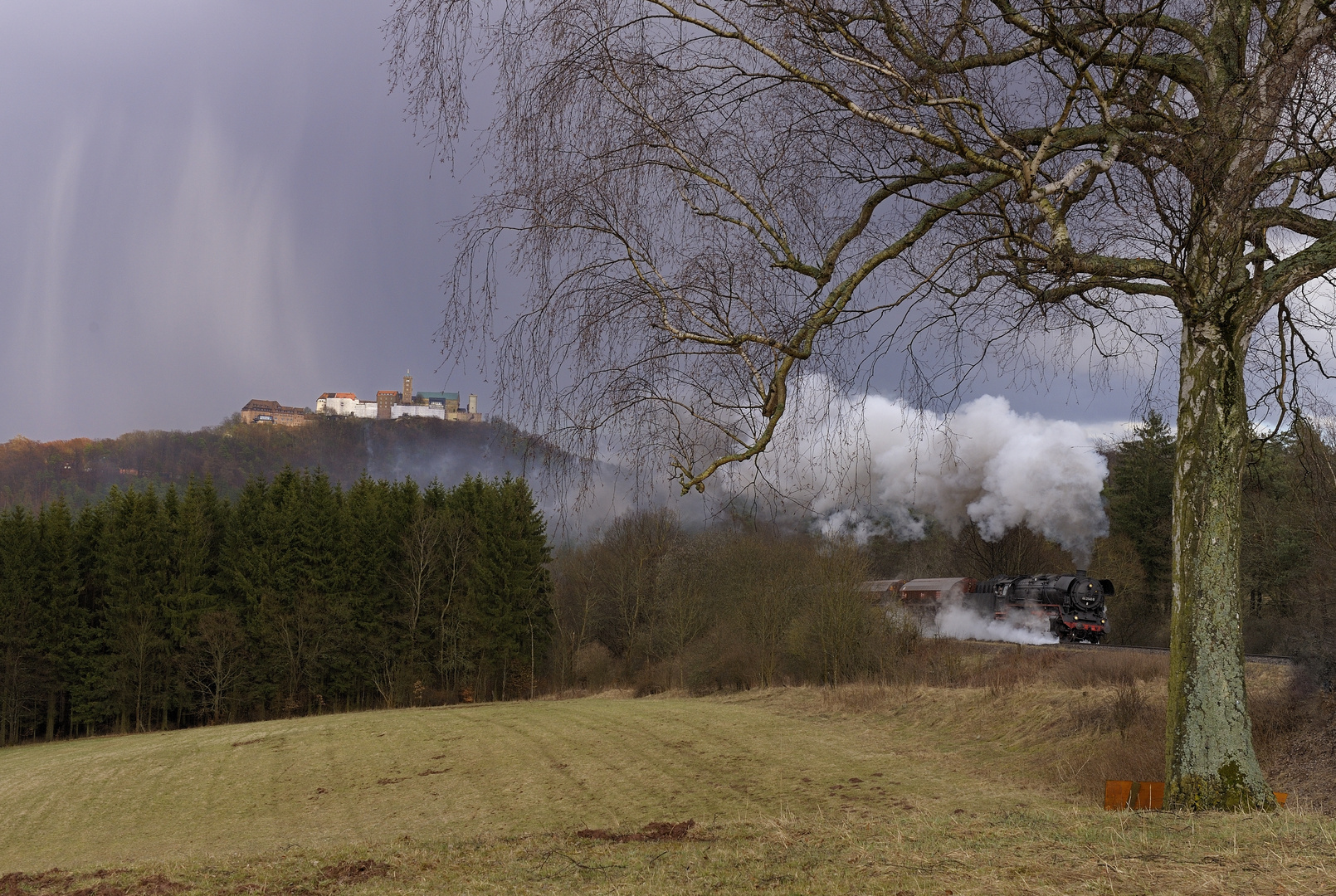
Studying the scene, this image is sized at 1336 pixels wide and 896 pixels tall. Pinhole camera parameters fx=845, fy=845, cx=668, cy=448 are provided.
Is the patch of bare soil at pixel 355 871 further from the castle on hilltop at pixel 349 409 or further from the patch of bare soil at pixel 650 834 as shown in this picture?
the castle on hilltop at pixel 349 409

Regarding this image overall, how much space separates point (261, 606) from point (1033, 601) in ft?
104

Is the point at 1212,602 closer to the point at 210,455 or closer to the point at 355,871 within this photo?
the point at 355,871

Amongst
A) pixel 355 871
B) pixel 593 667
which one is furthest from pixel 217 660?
pixel 355 871

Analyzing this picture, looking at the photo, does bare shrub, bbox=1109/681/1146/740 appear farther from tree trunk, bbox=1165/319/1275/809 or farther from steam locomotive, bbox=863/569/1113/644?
steam locomotive, bbox=863/569/1113/644

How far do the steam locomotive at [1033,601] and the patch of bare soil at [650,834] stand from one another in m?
21.1

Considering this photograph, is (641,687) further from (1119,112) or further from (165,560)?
(1119,112)

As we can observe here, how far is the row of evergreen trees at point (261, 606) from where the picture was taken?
3547cm

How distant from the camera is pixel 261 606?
37.0m

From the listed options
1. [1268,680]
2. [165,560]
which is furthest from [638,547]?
[1268,680]

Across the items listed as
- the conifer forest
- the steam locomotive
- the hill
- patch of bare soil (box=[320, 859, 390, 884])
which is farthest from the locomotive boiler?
the hill

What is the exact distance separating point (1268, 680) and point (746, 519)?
13670 mm

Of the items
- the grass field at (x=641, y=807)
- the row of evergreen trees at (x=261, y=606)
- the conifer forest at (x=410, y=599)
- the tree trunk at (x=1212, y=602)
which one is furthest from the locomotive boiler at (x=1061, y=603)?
the tree trunk at (x=1212, y=602)

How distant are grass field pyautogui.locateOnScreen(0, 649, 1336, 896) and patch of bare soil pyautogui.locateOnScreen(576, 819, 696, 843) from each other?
17cm

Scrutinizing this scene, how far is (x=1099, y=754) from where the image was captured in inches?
489
